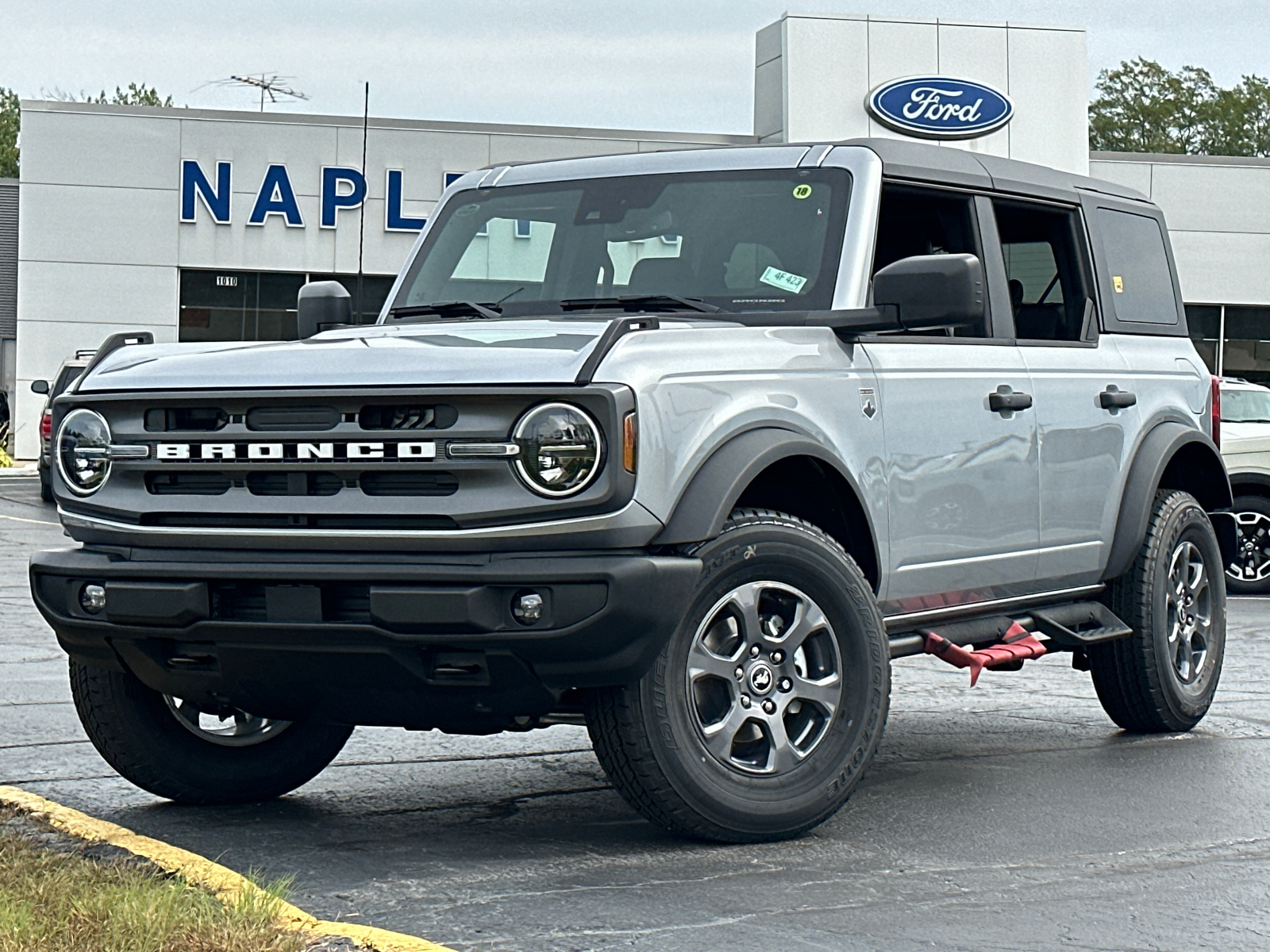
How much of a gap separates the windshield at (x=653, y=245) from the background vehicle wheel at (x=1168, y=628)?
213cm

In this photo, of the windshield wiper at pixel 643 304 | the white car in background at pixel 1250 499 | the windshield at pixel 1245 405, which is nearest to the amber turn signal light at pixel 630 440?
the windshield wiper at pixel 643 304

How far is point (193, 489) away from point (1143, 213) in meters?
4.61

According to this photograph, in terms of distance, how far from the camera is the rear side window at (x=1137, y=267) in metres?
7.69

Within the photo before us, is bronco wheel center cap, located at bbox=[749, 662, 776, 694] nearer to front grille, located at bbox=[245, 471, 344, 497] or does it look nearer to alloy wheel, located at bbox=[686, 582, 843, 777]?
alloy wheel, located at bbox=[686, 582, 843, 777]

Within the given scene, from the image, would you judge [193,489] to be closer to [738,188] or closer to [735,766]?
[735,766]

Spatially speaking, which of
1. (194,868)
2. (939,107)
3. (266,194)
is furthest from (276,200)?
(194,868)

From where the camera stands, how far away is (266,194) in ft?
108

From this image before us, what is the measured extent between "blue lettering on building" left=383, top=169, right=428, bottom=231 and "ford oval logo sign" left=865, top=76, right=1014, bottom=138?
810 cm

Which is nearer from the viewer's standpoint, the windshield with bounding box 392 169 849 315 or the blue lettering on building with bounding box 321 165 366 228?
→ the windshield with bounding box 392 169 849 315

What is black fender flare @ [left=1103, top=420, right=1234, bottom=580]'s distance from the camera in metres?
7.21

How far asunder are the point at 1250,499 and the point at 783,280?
9.17 metres

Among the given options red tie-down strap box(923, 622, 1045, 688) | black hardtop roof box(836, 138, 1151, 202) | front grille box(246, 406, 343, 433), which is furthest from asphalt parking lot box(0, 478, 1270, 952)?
black hardtop roof box(836, 138, 1151, 202)

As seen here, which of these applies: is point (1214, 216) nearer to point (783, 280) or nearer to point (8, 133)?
point (783, 280)

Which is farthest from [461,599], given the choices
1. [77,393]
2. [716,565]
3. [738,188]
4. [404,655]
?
[738,188]
